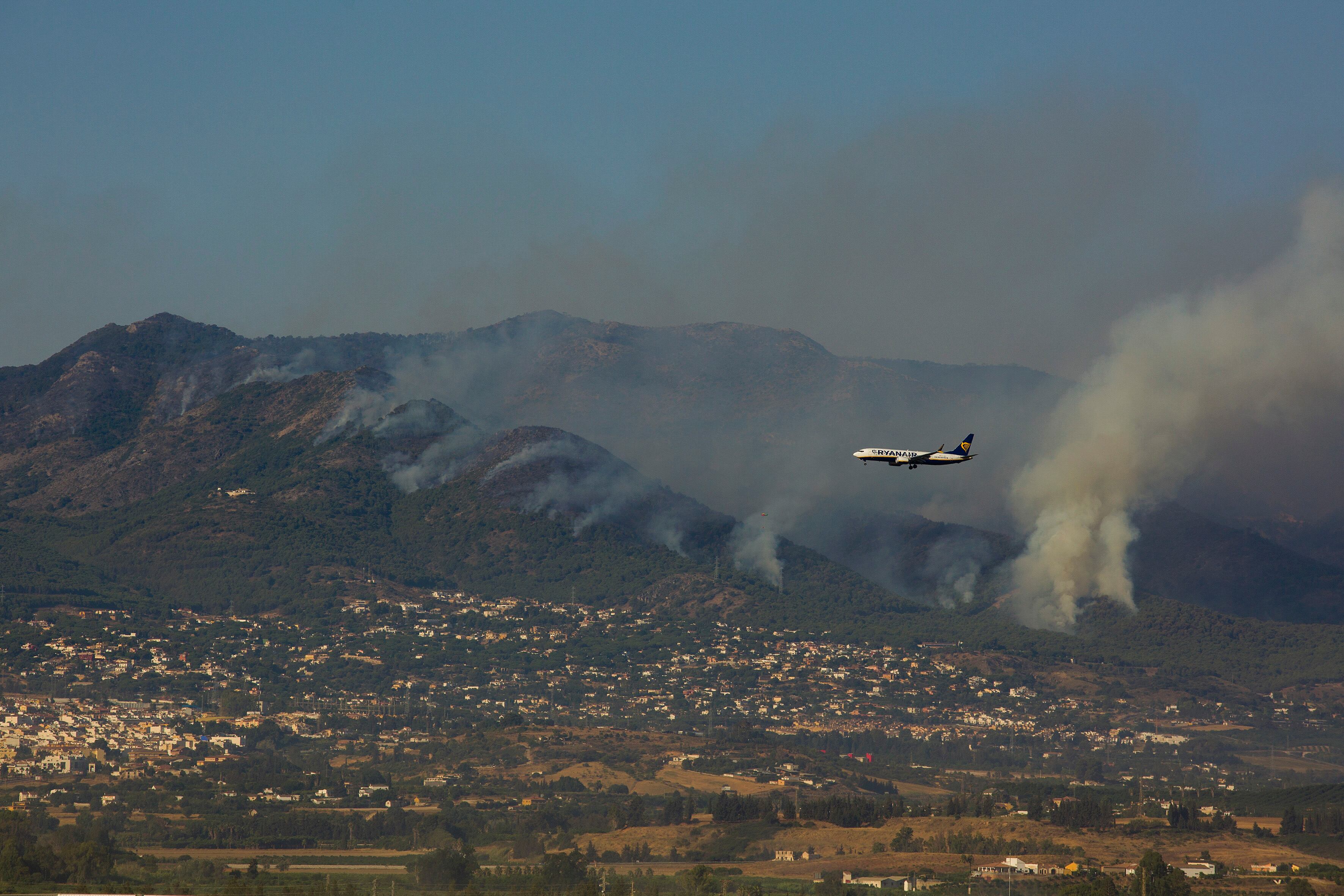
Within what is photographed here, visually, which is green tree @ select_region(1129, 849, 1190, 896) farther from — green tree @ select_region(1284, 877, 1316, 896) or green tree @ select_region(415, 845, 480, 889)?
green tree @ select_region(415, 845, 480, 889)

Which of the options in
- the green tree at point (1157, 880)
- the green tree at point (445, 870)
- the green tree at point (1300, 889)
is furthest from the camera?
the green tree at point (445, 870)

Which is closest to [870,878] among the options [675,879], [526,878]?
[675,879]

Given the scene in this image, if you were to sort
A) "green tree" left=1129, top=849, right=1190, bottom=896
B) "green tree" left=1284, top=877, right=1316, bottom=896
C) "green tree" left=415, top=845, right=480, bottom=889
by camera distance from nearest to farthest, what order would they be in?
1. "green tree" left=1129, top=849, right=1190, bottom=896
2. "green tree" left=1284, top=877, right=1316, bottom=896
3. "green tree" left=415, top=845, right=480, bottom=889

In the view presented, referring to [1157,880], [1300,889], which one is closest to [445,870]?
[1157,880]

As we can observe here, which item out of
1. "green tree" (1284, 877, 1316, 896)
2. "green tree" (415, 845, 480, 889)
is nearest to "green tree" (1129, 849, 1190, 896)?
"green tree" (1284, 877, 1316, 896)

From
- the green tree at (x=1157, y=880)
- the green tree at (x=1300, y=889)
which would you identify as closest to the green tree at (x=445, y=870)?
the green tree at (x=1157, y=880)

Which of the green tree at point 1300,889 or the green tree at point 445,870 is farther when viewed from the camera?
the green tree at point 445,870

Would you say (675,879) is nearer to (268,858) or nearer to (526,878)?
(526,878)

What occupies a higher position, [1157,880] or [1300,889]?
[1157,880]

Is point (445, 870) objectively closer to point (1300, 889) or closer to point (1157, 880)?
point (1157, 880)

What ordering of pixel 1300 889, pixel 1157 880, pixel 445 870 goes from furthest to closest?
pixel 445 870
pixel 1157 880
pixel 1300 889

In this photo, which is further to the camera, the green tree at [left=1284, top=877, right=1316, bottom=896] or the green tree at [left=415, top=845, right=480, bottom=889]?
the green tree at [left=415, top=845, right=480, bottom=889]

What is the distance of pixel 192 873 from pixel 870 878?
244 feet

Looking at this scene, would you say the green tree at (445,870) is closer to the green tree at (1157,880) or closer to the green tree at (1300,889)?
the green tree at (1157,880)
